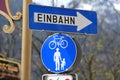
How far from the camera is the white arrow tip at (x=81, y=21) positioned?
4.45 m

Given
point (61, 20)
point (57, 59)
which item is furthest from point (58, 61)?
point (61, 20)

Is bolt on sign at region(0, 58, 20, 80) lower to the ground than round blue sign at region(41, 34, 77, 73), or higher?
lower

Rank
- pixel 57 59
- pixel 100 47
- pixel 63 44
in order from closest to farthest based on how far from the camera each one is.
A: pixel 57 59 → pixel 63 44 → pixel 100 47

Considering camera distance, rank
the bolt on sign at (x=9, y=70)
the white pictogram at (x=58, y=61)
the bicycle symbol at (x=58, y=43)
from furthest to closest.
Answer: the bolt on sign at (x=9, y=70) → the bicycle symbol at (x=58, y=43) → the white pictogram at (x=58, y=61)

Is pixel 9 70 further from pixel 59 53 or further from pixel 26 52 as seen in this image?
pixel 59 53

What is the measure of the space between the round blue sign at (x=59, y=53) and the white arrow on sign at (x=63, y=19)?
0.17 meters

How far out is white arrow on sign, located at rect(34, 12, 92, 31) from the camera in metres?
4.38

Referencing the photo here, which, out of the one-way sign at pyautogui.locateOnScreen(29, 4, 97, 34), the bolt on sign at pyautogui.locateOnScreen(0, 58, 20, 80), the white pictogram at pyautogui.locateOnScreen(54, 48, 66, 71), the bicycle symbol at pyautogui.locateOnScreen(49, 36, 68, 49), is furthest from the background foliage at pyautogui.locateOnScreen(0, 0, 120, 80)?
the white pictogram at pyautogui.locateOnScreen(54, 48, 66, 71)

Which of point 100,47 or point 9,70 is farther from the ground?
point 100,47

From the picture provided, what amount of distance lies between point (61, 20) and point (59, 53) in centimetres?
43

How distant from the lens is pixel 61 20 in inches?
175

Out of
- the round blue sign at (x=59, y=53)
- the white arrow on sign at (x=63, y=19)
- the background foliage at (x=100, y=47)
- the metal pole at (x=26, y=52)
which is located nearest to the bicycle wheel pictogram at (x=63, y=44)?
the round blue sign at (x=59, y=53)

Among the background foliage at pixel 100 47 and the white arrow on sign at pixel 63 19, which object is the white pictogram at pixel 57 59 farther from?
the background foliage at pixel 100 47

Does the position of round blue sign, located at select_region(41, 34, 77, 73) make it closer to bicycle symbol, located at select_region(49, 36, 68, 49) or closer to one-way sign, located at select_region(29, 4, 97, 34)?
bicycle symbol, located at select_region(49, 36, 68, 49)
